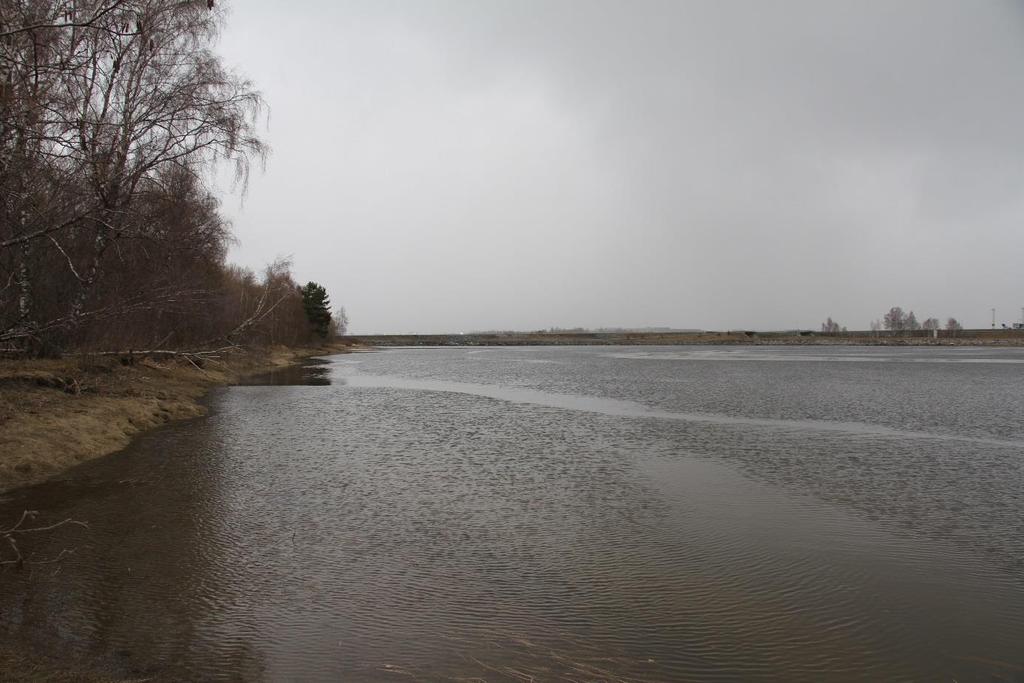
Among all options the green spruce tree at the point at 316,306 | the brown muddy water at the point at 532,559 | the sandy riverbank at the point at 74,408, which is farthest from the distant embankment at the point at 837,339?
the brown muddy water at the point at 532,559

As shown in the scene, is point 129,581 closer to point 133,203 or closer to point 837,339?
point 133,203

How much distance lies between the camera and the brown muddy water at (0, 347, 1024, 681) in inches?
222

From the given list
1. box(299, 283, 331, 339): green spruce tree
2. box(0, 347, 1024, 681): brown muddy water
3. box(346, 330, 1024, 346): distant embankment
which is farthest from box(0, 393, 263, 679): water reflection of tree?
box(346, 330, 1024, 346): distant embankment

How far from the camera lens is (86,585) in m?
6.82

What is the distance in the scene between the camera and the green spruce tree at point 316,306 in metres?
89.6

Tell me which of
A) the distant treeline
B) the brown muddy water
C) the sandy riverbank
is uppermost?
the distant treeline

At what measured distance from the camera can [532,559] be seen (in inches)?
322

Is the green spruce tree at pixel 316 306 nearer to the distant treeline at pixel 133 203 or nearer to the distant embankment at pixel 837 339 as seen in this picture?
the distant embankment at pixel 837 339

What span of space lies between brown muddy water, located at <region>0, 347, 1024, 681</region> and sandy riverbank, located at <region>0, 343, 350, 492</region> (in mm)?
863

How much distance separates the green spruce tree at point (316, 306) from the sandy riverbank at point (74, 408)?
62407 millimetres

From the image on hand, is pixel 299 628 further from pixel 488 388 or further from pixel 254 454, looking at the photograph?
pixel 488 388

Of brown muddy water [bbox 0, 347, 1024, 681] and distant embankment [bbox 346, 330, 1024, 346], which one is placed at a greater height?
distant embankment [bbox 346, 330, 1024, 346]

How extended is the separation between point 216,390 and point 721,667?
100 feet

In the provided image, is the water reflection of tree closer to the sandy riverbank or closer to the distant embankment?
the sandy riverbank
